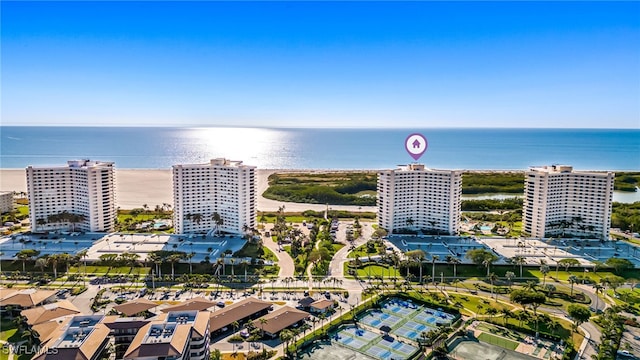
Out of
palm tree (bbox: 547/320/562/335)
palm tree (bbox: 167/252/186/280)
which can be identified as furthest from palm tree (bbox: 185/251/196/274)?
palm tree (bbox: 547/320/562/335)

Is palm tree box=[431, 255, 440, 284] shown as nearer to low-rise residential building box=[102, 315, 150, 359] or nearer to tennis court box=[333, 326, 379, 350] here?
tennis court box=[333, 326, 379, 350]

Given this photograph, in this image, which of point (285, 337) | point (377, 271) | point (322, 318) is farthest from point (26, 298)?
point (377, 271)

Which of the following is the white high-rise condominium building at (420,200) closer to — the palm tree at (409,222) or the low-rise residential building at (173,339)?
the palm tree at (409,222)

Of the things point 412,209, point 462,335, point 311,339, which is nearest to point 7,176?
point 412,209

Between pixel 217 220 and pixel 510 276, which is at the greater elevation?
pixel 217 220

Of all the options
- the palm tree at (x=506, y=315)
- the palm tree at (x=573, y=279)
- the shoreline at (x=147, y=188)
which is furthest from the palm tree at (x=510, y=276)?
the shoreline at (x=147, y=188)

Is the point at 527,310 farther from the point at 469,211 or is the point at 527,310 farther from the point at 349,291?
the point at 469,211

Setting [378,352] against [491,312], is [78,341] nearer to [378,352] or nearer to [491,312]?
[378,352]
